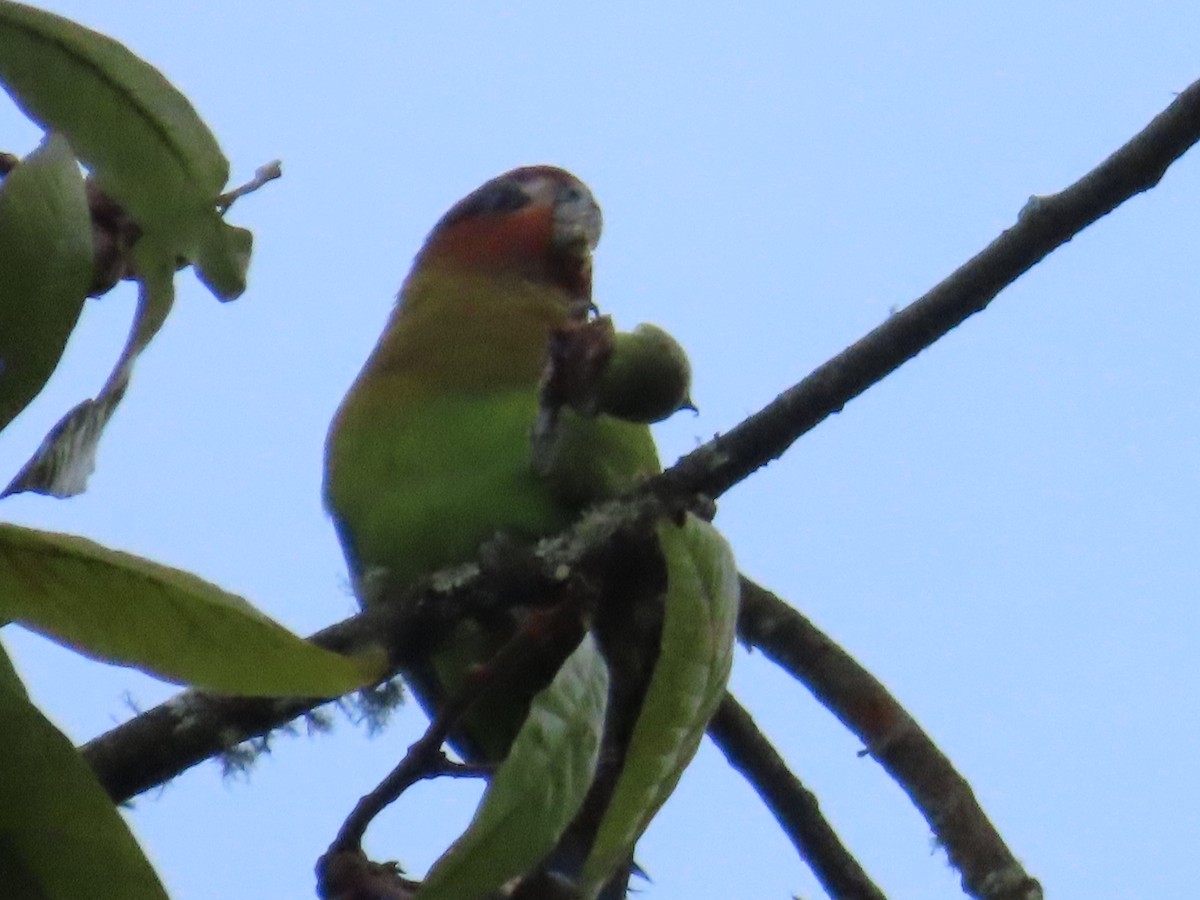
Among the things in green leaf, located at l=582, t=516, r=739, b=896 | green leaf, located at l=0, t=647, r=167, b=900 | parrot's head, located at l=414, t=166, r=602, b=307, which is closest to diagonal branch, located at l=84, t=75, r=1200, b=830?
green leaf, located at l=582, t=516, r=739, b=896

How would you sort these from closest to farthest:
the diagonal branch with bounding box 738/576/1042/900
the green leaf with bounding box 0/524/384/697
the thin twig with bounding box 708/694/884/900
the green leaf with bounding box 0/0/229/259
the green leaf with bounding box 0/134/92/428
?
the green leaf with bounding box 0/524/384/697 → the green leaf with bounding box 0/134/92/428 → the green leaf with bounding box 0/0/229/259 → the diagonal branch with bounding box 738/576/1042/900 → the thin twig with bounding box 708/694/884/900

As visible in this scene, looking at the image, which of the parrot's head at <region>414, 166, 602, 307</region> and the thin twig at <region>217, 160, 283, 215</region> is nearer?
the thin twig at <region>217, 160, 283, 215</region>

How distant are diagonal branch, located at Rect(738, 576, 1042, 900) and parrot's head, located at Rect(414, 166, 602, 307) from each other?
113 centimetres

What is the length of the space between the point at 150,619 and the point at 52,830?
4.5 inches

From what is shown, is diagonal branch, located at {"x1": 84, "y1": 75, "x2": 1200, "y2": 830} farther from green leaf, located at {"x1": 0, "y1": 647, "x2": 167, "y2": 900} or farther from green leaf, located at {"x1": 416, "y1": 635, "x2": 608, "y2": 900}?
green leaf, located at {"x1": 0, "y1": 647, "x2": 167, "y2": 900}

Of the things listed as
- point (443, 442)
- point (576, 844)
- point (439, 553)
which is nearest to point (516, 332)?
point (443, 442)

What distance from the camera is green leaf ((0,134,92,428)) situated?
0.73m

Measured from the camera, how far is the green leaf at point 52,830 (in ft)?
2.14

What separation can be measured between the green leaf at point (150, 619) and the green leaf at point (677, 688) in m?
0.15

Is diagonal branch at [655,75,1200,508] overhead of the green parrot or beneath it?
beneath

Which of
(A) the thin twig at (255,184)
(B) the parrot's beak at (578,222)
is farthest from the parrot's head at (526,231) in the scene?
(A) the thin twig at (255,184)

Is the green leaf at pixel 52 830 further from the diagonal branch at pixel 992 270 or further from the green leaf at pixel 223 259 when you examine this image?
the diagonal branch at pixel 992 270

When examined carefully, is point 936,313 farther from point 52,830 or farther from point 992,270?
point 52,830

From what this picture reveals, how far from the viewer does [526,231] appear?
2.55 metres
